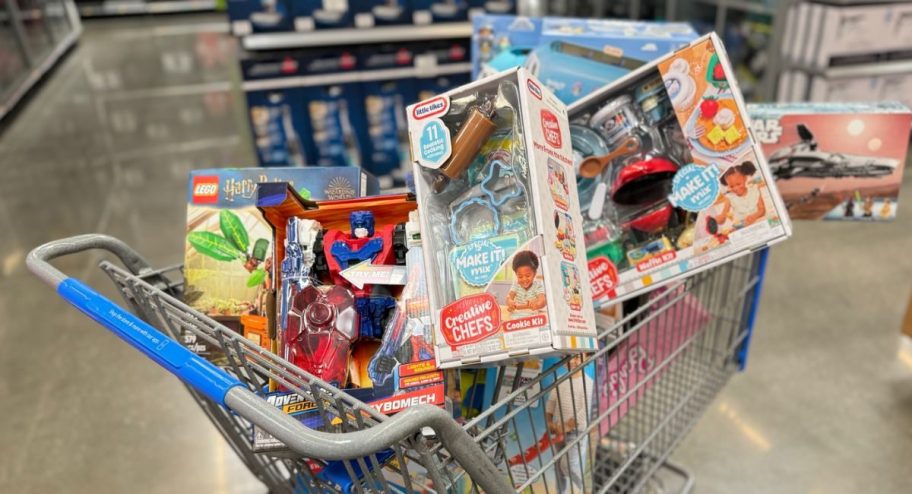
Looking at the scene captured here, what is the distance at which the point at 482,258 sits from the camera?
0.89 meters

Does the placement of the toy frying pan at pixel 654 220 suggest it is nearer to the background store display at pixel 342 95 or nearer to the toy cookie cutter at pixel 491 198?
the toy cookie cutter at pixel 491 198

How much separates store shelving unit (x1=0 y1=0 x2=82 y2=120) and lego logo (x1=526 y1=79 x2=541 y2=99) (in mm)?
5810

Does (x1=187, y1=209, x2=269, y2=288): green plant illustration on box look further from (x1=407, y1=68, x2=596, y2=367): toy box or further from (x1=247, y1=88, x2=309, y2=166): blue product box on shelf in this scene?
(x1=247, y1=88, x2=309, y2=166): blue product box on shelf

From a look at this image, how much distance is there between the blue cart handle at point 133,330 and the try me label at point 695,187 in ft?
2.49

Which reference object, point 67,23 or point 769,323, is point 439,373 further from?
point 67,23

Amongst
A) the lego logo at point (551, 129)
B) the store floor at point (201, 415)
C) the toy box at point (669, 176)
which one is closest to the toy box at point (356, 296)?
the lego logo at point (551, 129)

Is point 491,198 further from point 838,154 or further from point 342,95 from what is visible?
point 342,95

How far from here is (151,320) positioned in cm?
104

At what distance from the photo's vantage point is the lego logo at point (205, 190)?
114cm

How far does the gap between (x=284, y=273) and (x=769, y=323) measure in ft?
6.65

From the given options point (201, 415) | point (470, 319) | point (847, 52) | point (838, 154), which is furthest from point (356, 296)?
point (847, 52)

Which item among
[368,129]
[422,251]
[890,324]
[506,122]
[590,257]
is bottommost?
[890,324]

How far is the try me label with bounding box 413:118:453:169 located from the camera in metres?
0.95

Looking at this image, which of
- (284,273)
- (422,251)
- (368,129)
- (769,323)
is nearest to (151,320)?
(284,273)
